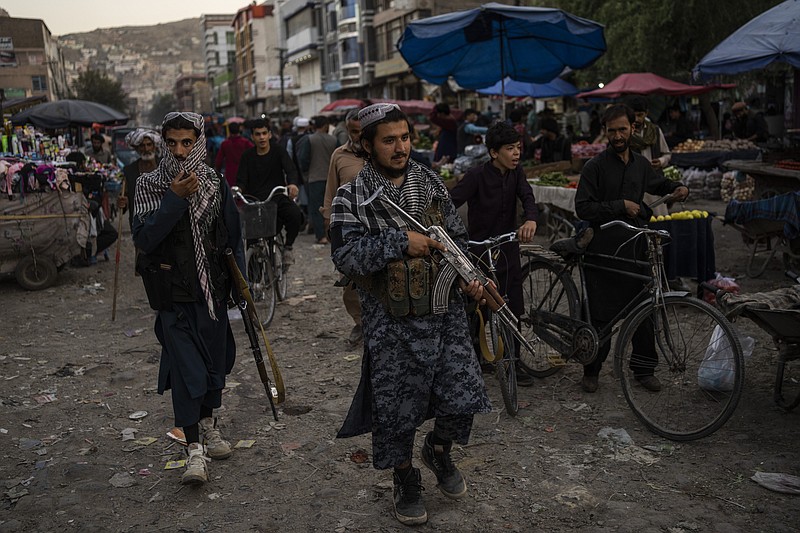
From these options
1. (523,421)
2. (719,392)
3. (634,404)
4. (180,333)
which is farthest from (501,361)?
(180,333)

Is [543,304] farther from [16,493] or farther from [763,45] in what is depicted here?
[763,45]

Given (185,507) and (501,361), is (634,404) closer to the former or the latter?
(501,361)

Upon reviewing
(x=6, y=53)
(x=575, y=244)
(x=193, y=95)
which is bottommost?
(x=575, y=244)

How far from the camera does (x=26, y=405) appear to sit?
5859mm

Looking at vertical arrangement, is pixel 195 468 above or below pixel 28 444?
above

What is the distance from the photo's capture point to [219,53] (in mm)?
140750

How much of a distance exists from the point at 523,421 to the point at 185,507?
220 cm

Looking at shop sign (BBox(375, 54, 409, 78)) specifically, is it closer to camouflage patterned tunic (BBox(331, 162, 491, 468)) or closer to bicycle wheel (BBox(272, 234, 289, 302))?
bicycle wheel (BBox(272, 234, 289, 302))

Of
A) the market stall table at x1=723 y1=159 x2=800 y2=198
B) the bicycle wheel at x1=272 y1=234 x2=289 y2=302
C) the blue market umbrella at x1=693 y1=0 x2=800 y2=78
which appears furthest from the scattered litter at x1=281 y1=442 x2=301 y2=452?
the blue market umbrella at x1=693 y1=0 x2=800 y2=78

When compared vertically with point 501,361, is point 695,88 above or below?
above

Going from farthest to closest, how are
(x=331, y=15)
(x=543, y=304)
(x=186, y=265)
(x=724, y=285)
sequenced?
1. (x=331, y=15)
2. (x=724, y=285)
3. (x=543, y=304)
4. (x=186, y=265)

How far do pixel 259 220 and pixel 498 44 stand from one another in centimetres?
514

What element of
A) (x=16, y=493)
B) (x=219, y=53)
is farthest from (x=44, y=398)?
(x=219, y=53)

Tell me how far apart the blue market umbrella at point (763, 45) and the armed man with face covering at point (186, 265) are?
7779 millimetres
